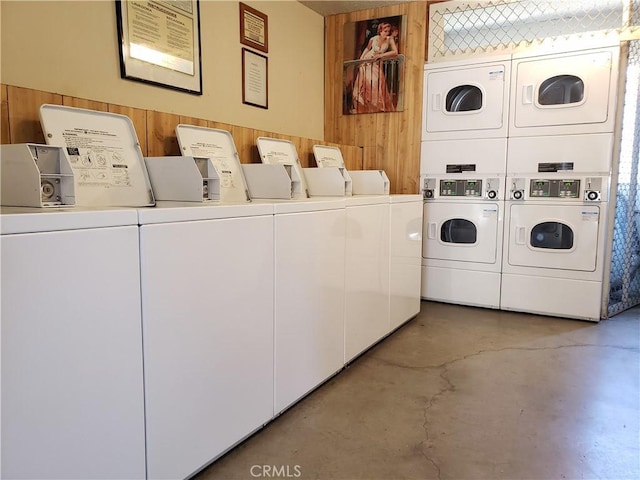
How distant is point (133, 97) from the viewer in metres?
2.40

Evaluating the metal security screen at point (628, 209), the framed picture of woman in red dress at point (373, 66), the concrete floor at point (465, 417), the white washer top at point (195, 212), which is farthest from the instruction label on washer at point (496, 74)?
the white washer top at point (195, 212)

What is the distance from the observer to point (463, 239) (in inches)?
151

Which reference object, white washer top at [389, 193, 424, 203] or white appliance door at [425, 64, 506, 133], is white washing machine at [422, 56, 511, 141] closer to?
white appliance door at [425, 64, 506, 133]

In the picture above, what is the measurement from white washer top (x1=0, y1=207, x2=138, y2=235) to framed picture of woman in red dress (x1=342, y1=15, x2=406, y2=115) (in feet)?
10.7

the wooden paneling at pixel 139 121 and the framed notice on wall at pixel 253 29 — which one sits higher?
the framed notice on wall at pixel 253 29

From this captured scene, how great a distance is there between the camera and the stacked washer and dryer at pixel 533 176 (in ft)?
10.8

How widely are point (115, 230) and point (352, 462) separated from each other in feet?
3.96

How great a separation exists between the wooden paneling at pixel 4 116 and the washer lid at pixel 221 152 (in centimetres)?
76

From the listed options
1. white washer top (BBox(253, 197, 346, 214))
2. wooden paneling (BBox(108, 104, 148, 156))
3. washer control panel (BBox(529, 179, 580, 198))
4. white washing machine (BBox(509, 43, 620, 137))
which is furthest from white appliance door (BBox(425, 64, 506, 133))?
wooden paneling (BBox(108, 104, 148, 156))

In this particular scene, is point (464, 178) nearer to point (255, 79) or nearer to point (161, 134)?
point (255, 79)

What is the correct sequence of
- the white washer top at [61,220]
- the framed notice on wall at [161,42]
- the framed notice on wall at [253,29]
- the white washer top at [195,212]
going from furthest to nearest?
the framed notice on wall at [253,29] < the framed notice on wall at [161,42] < the white washer top at [195,212] < the white washer top at [61,220]

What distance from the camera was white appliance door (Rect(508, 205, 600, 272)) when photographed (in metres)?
3.35

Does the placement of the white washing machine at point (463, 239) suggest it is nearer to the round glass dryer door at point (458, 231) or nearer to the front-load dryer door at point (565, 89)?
the round glass dryer door at point (458, 231)

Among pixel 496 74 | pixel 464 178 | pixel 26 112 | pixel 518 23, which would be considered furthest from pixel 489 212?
pixel 26 112
